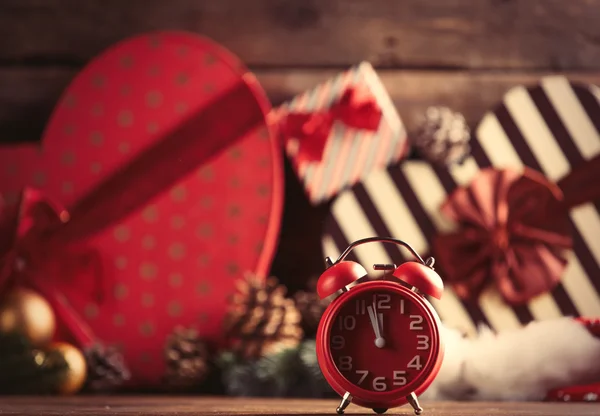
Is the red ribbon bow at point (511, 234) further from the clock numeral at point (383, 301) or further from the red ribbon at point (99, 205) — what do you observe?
the clock numeral at point (383, 301)

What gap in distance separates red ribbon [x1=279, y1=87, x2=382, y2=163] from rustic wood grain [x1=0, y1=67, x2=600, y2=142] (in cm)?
11

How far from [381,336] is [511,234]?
0.69 meters

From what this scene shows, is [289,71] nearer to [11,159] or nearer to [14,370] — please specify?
[11,159]

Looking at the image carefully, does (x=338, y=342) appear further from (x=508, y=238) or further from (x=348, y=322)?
(x=508, y=238)

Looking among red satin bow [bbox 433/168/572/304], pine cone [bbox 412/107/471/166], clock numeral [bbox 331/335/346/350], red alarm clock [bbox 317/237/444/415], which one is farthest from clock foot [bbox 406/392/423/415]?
pine cone [bbox 412/107/471/166]

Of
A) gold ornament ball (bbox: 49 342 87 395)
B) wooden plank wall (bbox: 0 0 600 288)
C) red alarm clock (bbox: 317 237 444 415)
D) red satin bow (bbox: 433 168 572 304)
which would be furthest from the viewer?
wooden plank wall (bbox: 0 0 600 288)

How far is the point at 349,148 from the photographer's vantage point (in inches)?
67.3

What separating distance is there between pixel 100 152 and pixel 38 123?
186 millimetres

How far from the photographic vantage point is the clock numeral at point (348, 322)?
1.04 m

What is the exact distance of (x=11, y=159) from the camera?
1.76m

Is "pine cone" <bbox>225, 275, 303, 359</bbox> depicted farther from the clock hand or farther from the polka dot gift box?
the clock hand

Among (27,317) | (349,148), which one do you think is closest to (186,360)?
(27,317)

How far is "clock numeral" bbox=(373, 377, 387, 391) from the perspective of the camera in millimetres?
1011

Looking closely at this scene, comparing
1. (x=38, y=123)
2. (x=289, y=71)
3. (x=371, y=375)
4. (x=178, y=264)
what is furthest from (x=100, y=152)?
(x=371, y=375)
